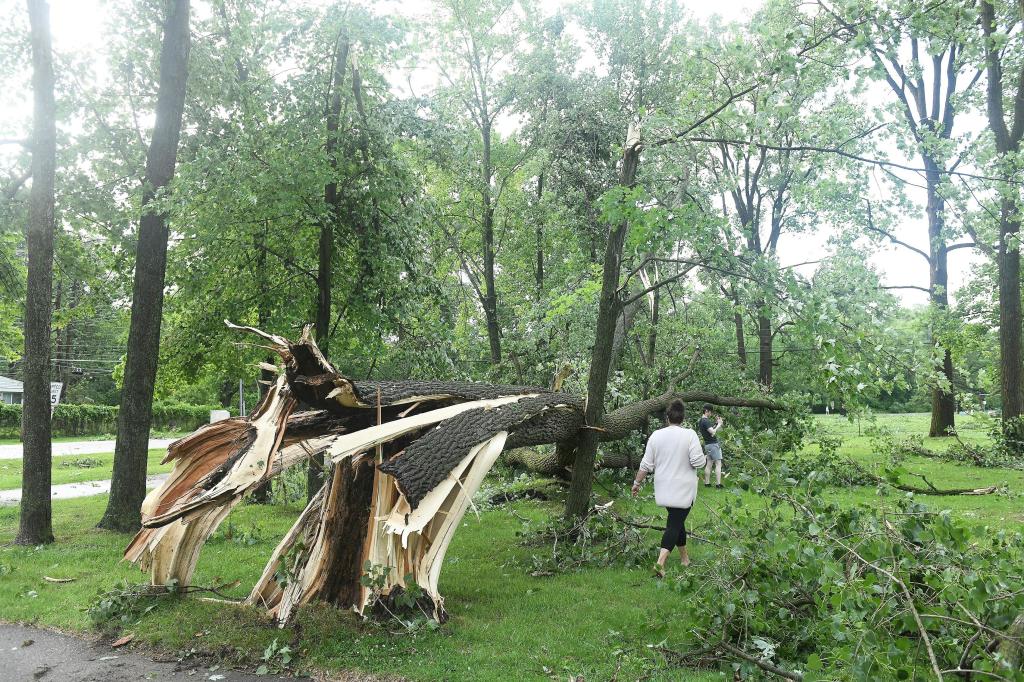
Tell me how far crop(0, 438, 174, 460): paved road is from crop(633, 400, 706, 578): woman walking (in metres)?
19.6

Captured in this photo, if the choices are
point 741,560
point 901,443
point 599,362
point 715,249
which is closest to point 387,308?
point 599,362

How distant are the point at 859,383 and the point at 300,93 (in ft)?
29.0

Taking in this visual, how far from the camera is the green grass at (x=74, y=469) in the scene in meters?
16.3

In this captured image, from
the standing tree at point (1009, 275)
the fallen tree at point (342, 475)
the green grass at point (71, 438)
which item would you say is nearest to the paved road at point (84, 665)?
the fallen tree at point (342, 475)

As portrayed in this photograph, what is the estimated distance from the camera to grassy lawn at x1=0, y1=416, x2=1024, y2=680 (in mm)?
4473

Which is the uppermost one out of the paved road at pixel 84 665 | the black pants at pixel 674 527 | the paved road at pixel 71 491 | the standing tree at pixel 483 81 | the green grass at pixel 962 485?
the standing tree at pixel 483 81

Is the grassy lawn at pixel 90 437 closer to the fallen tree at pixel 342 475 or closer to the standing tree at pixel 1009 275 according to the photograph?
the fallen tree at pixel 342 475

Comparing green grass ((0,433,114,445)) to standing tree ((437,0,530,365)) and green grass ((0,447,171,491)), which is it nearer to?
green grass ((0,447,171,491))

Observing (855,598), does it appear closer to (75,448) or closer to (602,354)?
(602,354)

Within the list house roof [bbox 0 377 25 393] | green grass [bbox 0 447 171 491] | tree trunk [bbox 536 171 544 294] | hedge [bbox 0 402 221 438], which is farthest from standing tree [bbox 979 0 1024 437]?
house roof [bbox 0 377 25 393]

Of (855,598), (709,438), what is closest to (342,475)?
(855,598)

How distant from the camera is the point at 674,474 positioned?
625 centimetres

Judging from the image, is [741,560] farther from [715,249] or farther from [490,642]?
[715,249]

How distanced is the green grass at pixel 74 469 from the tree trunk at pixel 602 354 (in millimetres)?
11307
